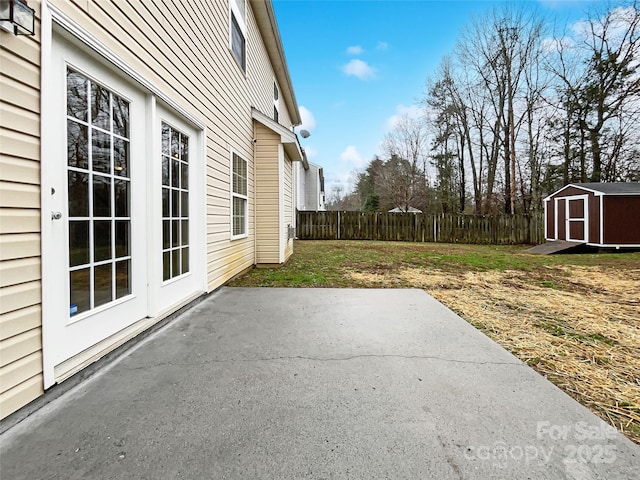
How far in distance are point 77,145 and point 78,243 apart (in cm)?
62

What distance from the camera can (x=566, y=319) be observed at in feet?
10.3

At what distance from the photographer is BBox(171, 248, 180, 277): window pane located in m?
3.08

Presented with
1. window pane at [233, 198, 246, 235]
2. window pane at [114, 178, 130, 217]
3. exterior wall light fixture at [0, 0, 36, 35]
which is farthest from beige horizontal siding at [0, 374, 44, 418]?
window pane at [233, 198, 246, 235]

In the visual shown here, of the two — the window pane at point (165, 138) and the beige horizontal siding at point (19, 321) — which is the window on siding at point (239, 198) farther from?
the beige horizontal siding at point (19, 321)

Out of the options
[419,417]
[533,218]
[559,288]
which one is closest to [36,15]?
[419,417]

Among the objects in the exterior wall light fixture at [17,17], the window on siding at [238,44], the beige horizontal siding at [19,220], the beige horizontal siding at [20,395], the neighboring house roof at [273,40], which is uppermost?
the neighboring house roof at [273,40]

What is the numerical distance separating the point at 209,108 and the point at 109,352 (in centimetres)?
304

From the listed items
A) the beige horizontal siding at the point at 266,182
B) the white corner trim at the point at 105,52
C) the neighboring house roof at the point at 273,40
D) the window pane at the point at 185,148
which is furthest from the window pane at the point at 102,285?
the neighboring house roof at the point at 273,40

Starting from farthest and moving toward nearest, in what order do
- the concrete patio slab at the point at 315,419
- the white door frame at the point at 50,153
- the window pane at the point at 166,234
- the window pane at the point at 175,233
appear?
the window pane at the point at 175,233 → the window pane at the point at 166,234 → the white door frame at the point at 50,153 → the concrete patio slab at the point at 315,419

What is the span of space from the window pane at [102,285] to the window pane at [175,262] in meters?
0.85

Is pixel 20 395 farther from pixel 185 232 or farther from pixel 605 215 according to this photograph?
pixel 605 215

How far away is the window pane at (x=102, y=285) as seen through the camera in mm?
2098

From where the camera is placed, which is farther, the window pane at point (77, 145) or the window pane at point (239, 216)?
the window pane at point (239, 216)

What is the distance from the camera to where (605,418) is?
1.57 m
